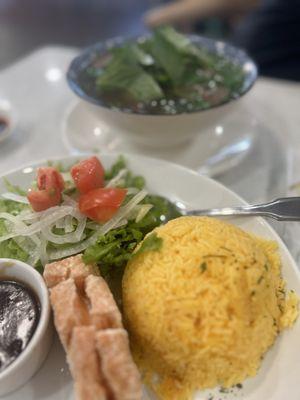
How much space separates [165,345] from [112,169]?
35.5 inches

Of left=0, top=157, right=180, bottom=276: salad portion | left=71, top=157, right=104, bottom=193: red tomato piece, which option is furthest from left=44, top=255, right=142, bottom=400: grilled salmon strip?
left=71, top=157, right=104, bottom=193: red tomato piece

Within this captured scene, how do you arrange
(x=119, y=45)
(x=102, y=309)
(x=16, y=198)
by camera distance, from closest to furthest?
(x=102, y=309), (x=16, y=198), (x=119, y=45)

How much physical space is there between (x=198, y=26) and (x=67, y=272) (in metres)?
3.69

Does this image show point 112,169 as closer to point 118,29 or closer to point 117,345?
point 117,345

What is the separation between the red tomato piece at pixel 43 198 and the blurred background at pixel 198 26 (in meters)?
2.39

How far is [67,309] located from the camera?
A: 3.93ft

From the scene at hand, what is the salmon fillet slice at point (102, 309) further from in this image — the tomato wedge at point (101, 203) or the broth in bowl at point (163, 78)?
the broth in bowl at point (163, 78)

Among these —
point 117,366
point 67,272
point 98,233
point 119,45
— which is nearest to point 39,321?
point 67,272

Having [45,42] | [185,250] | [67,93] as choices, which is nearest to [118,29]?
[45,42]

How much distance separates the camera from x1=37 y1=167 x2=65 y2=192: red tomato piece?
165 cm

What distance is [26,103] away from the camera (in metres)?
2.91

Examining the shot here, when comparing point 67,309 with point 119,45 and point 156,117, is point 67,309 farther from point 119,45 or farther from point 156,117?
point 119,45

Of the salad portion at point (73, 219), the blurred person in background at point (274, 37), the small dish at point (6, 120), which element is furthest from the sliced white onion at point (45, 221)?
the blurred person in background at point (274, 37)

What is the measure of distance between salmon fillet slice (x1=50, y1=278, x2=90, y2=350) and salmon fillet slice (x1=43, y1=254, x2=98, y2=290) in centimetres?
5
